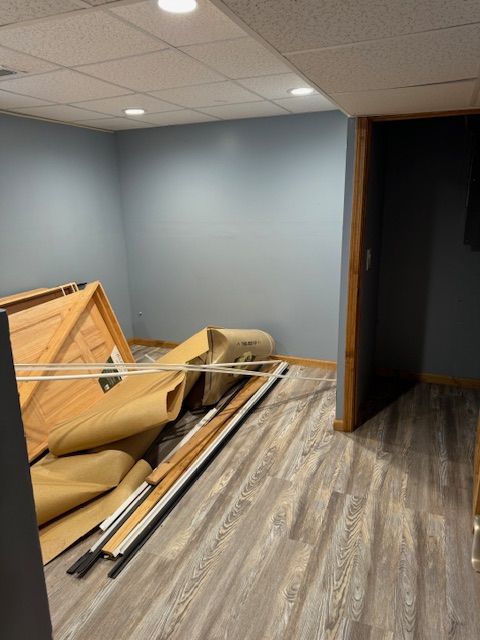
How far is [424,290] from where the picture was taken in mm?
3713

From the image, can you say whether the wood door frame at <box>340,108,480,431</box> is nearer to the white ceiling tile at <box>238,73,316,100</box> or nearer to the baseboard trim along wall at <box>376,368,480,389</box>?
the white ceiling tile at <box>238,73,316,100</box>

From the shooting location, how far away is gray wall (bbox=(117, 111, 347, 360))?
3.89 metres

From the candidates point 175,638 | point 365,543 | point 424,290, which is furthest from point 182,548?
point 424,290

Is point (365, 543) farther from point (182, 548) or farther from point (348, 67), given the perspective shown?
point (348, 67)

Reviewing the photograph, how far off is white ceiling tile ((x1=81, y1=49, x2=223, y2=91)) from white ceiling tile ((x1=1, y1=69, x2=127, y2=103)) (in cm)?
13

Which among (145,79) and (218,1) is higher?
(145,79)

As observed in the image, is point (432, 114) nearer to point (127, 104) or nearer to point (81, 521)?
point (127, 104)

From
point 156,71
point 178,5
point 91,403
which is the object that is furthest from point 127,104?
point 91,403

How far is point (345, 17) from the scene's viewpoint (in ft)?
3.63

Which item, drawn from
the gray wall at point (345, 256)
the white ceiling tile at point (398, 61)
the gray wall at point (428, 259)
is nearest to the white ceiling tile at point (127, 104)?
the gray wall at point (345, 256)

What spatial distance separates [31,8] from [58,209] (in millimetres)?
2886


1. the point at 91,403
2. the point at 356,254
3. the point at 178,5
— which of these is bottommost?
the point at 91,403

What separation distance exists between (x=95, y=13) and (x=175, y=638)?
2307 millimetres

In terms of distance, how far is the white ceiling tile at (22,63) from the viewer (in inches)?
78.7
